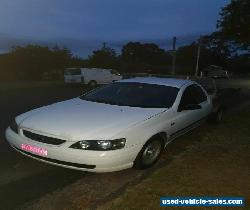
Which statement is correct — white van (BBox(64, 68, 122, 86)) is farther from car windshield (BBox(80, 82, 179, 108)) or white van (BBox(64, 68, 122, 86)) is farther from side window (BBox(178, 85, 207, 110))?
car windshield (BBox(80, 82, 179, 108))

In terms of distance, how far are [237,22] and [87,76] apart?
14.5 metres

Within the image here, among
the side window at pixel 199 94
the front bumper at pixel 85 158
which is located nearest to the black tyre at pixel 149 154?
the front bumper at pixel 85 158

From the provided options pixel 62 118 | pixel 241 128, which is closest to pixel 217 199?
pixel 62 118

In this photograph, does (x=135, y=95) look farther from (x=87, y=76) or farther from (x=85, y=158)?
(x=87, y=76)

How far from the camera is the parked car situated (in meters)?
5.12

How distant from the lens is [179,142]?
7699 mm

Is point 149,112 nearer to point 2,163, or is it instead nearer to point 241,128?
point 2,163

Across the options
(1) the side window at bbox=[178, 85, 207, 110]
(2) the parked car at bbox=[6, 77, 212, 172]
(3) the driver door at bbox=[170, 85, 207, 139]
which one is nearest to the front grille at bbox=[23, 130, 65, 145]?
(2) the parked car at bbox=[6, 77, 212, 172]

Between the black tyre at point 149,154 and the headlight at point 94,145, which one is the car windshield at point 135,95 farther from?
the headlight at point 94,145

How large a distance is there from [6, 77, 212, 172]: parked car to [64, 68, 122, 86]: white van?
837 inches

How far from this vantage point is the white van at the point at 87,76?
28359 mm

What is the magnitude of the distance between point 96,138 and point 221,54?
77219 mm

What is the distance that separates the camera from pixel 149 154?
5.92 metres

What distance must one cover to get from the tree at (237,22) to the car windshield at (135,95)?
10840mm
